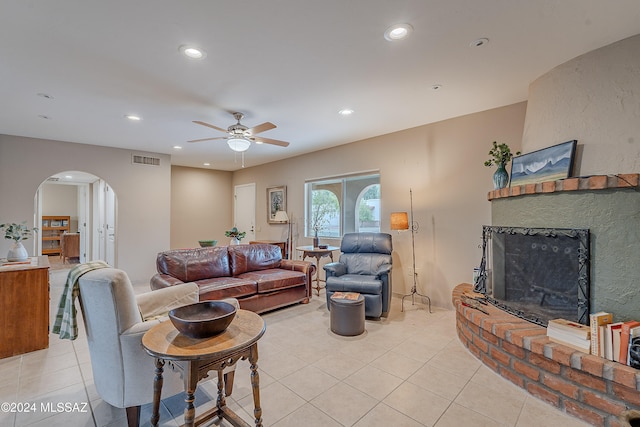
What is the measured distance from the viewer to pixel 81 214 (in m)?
8.62

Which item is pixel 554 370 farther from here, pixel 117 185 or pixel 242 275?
pixel 117 185

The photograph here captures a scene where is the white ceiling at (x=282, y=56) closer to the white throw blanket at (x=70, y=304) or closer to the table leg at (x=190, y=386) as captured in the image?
the white throw blanket at (x=70, y=304)

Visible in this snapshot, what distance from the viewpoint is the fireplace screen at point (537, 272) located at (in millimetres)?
2283

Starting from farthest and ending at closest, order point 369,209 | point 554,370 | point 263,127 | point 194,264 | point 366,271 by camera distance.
→ 1. point 369,209
2. point 366,271
3. point 194,264
4. point 263,127
5. point 554,370

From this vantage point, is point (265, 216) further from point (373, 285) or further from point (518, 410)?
point (518, 410)

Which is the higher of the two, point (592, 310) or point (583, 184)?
point (583, 184)

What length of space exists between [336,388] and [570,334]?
5.72ft

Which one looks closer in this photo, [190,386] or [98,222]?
[190,386]

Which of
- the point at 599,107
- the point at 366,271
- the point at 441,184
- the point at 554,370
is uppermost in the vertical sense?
the point at 599,107

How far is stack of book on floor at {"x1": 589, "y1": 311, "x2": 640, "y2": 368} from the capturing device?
1822mm

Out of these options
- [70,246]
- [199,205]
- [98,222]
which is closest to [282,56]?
[199,205]

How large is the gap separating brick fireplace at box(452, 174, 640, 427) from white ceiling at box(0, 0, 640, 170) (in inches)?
45.2

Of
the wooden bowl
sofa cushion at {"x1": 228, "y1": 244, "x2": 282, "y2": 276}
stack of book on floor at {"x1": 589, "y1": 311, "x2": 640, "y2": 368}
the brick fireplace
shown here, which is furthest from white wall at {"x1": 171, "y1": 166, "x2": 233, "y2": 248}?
stack of book on floor at {"x1": 589, "y1": 311, "x2": 640, "y2": 368}

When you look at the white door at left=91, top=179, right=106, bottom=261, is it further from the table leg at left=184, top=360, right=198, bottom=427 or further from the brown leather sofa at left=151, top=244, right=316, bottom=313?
the table leg at left=184, top=360, right=198, bottom=427
